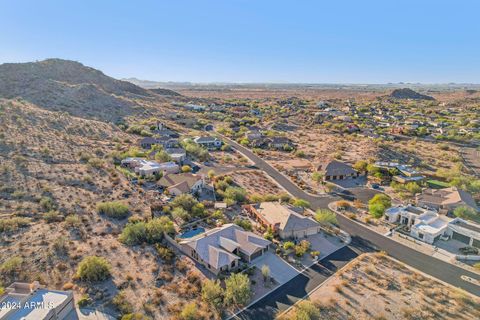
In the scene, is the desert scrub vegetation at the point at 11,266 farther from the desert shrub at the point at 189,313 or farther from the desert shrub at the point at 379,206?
the desert shrub at the point at 379,206

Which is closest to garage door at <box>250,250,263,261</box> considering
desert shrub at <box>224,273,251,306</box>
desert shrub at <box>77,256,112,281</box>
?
desert shrub at <box>224,273,251,306</box>

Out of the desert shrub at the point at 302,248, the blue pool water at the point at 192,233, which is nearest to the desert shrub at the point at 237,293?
the desert shrub at the point at 302,248

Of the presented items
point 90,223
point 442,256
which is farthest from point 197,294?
point 442,256

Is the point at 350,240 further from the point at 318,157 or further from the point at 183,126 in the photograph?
the point at 183,126

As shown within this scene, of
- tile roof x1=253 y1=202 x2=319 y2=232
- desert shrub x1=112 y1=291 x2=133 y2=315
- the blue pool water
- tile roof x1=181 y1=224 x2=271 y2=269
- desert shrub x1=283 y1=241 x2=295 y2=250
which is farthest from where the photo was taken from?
tile roof x1=253 y1=202 x2=319 y2=232

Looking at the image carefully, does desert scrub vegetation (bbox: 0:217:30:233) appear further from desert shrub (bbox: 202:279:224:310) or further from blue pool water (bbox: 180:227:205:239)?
desert shrub (bbox: 202:279:224:310)

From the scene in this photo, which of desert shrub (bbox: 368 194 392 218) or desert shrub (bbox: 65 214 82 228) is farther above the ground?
desert shrub (bbox: 65 214 82 228)
